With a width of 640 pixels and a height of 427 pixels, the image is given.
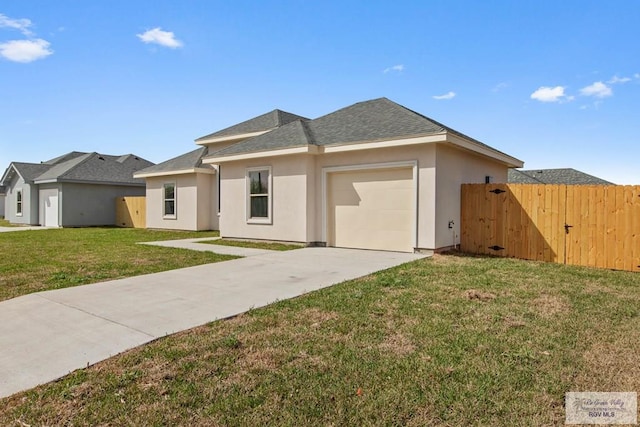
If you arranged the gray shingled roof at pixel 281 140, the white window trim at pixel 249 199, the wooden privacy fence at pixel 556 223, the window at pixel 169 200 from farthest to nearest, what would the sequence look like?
the window at pixel 169 200, the white window trim at pixel 249 199, the gray shingled roof at pixel 281 140, the wooden privacy fence at pixel 556 223

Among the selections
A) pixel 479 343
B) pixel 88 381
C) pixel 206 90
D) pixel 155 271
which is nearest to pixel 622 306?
pixel 479 343

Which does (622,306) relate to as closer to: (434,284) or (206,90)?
(434,284)

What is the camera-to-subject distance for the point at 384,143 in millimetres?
9969

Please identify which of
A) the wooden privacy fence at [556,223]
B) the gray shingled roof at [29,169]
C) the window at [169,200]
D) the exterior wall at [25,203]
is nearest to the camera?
the wooden privacy fence at [556,223]

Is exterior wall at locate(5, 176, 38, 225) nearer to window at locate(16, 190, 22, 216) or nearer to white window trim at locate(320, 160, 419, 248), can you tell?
Answer: window at locate(16, 190, 22, 216)

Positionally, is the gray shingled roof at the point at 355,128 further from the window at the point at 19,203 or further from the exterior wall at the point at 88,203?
the window at the point at 19,203

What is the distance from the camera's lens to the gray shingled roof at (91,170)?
74.5 feet

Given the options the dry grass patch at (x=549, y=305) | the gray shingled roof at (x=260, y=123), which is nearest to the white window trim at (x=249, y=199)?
the gray shingled roof at (x=260, y=123)

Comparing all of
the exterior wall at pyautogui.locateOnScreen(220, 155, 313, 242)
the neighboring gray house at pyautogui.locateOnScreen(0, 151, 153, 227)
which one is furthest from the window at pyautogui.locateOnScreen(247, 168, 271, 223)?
the neighboring gray house at pyautogui.locateOnScreen(0, 151, 153, 227)

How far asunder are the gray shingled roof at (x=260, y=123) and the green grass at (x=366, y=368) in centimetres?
1315

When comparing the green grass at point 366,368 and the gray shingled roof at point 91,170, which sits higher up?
the gray shingled roof at point 91,170

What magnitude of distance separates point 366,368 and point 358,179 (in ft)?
26.9

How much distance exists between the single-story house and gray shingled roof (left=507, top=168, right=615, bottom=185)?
1169cm

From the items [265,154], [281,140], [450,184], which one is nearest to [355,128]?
[281,140]
